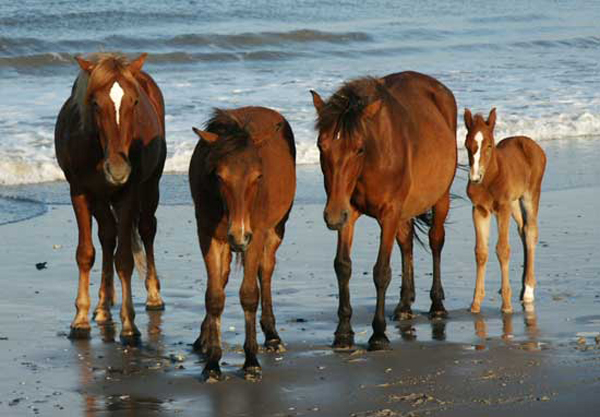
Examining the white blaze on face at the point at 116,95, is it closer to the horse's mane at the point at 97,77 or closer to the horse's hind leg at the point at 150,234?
the horse's mane at the point at 97,77

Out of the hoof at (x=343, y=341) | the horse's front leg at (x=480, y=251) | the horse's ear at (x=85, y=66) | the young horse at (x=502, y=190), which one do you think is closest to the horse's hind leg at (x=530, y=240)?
the young horse at (x=502, y=190)

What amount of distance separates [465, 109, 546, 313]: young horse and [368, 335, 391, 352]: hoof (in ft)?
3.61

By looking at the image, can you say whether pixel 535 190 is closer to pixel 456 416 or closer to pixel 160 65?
pixel 456 416

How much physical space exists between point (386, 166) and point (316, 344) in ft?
3.82

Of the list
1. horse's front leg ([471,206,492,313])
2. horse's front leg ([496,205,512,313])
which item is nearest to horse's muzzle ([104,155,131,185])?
horse's front leg ([471,206,492,313])

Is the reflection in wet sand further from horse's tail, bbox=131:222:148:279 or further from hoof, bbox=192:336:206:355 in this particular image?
horse's tail, bbox=131:222:148:279

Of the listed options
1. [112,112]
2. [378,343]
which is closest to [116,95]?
[112,112]

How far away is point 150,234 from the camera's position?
9.44m

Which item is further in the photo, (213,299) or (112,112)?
(112,112)

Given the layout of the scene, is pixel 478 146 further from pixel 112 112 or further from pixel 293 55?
pixel 293 55

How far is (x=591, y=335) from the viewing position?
26.0 feet

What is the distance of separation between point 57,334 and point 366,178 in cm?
223

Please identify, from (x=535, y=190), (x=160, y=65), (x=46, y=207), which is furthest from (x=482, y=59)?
(x=535, y=190)

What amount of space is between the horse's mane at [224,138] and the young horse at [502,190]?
7.81 feet
